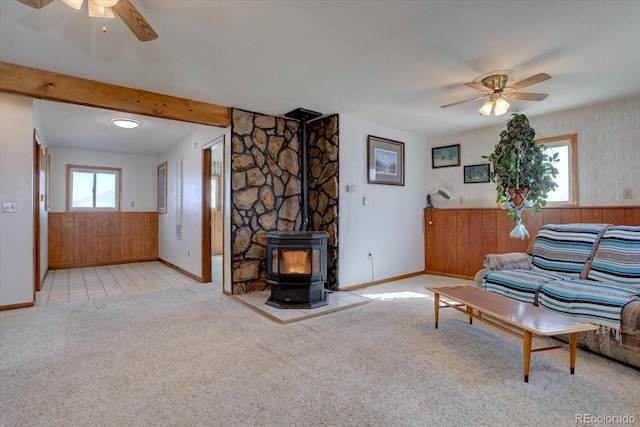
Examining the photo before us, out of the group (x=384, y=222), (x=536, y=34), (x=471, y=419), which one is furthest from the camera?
(x=384, y=222)

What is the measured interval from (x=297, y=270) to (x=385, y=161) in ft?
7.61

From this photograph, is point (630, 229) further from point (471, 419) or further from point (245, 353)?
point (245, 353)

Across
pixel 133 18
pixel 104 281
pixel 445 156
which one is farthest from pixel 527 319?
pixel 104 281

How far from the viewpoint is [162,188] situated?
22.7 ft

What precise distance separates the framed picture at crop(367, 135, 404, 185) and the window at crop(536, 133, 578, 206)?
1.95 meters

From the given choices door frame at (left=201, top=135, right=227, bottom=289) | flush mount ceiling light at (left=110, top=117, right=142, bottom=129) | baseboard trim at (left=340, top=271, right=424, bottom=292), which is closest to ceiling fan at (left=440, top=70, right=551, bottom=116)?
baseboard trim at (left=340, top=271, right=424, bottom=292)

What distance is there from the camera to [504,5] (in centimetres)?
205

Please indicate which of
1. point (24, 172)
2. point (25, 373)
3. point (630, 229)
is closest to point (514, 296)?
point (630, 229)

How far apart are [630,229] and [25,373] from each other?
499 centimetres

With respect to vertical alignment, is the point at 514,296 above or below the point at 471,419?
above

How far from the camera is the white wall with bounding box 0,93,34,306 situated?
3.41 metres

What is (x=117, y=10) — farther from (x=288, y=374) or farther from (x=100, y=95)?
(x=288, y=374)

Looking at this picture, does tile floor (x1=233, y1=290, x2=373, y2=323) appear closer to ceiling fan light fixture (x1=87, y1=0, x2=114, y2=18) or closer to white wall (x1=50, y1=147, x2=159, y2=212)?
ceiling fan light fixture (x1=87, y1=0, x2=114, y2=18)

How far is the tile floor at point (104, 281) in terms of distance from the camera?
166 inches
